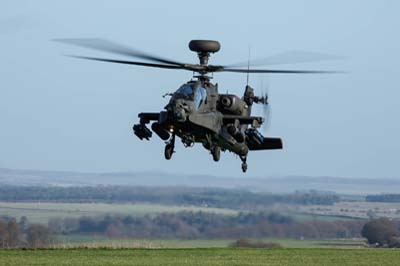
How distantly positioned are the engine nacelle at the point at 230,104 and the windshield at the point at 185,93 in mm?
1965

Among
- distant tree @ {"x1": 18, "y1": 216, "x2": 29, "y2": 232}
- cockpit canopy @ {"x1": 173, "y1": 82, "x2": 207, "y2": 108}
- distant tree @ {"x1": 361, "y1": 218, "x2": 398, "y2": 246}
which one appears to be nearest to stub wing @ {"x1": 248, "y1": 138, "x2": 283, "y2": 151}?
cockpit canopy @ {"x1": 173, "y1": 82, "x2": 207, "y2": 108}

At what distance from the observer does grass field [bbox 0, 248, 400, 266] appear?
42.0 metres

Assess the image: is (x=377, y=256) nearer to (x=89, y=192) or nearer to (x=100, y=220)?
(x=100, y=220)

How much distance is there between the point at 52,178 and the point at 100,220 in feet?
72.2

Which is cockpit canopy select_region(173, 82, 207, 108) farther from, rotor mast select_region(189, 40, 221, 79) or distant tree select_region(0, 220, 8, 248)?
distant tree select_region(0, 220, 8, 248)

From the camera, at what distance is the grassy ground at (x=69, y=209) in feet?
187

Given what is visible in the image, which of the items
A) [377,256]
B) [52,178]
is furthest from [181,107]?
[52,178]

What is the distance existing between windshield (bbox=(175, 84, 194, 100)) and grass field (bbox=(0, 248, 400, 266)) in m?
5.50

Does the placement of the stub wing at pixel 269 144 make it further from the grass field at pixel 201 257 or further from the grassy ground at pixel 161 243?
the grassy ground at pixel 161 243

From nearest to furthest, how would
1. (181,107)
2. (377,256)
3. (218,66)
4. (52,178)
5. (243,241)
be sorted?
(181,107), (218,66), (377,256), (243,241), (52,178)

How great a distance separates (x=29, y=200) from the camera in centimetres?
7194

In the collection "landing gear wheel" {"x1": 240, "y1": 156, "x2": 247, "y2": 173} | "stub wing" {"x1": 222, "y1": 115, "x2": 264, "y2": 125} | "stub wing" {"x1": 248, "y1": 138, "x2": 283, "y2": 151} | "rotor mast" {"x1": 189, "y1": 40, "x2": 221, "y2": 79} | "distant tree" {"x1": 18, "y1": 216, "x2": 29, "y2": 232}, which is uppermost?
"rotor mast" {"x1": 189, "y1": 40, "x2": 221, "y2": 79}

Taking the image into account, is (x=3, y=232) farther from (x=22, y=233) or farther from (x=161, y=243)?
(x=161, y=243)

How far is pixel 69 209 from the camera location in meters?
65.1
